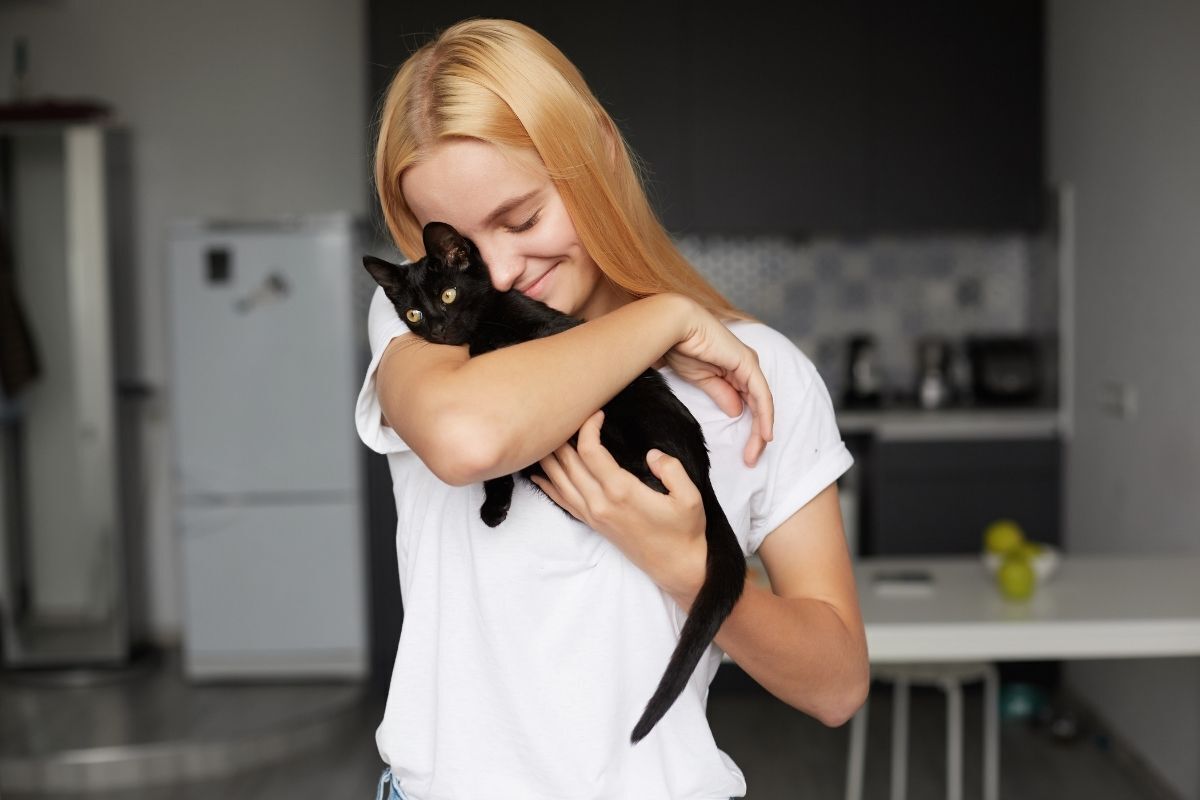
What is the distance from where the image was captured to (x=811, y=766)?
354 cm

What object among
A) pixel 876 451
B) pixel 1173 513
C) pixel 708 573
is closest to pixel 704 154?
pixel 876 451

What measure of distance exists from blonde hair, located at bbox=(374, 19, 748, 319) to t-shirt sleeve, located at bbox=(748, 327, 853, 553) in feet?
0.41

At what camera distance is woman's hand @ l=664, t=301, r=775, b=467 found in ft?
3.18

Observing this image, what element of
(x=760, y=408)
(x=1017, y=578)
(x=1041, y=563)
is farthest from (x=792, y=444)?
(x=1041, y=563)

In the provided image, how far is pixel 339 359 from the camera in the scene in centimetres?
429

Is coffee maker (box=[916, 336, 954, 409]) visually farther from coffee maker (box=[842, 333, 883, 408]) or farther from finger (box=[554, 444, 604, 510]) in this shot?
finger (box=[554, 444, 604, 510])

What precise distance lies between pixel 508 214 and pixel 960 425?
3255 mm

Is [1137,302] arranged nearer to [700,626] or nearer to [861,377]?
[861,377]

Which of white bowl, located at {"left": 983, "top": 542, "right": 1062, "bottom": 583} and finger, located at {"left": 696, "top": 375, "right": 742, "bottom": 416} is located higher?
finger, located at {"left": 696, "top": 375, "right": 742, "bottom": 416}

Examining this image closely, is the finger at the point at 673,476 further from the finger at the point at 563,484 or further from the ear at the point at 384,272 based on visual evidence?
the ear at the point at 384,272

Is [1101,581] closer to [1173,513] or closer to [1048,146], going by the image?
[1173,513]

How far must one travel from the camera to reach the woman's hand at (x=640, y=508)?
0.88 meters

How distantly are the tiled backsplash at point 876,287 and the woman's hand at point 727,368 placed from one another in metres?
3.68

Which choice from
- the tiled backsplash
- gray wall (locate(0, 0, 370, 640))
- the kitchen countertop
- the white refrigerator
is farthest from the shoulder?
gray wall (locate(0, 0, 370, 640))
